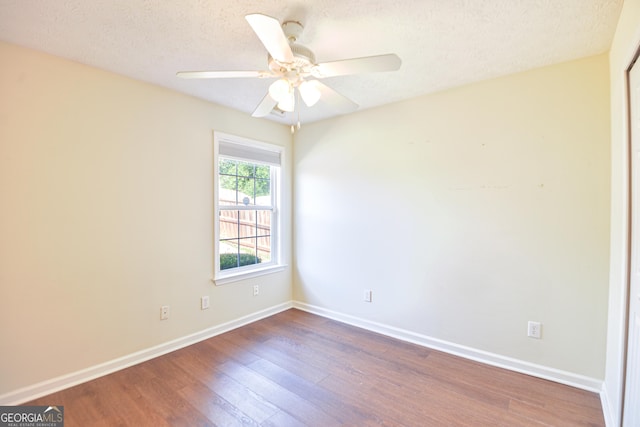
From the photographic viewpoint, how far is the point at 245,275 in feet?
10.6

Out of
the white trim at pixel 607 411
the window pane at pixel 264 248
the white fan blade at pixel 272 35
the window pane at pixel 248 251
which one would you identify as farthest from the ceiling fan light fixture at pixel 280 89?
the white trim at pixel 607 411

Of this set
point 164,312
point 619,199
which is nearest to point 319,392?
point 164,312

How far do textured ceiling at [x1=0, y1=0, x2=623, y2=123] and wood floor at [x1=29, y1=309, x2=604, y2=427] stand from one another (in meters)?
2.29

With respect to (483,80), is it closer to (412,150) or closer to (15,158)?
(412,150)

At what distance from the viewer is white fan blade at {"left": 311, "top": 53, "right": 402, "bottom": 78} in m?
1.40

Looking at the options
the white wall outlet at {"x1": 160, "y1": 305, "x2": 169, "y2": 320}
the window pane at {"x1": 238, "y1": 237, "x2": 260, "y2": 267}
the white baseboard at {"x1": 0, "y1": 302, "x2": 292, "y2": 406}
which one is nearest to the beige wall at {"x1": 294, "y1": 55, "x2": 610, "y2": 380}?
the window pane at {"x1": 238, "y1": 237, "x2": 260, "y2": 267}

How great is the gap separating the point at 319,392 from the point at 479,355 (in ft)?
4.55

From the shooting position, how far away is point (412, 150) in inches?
110

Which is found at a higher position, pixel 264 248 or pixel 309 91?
pixel 309 91

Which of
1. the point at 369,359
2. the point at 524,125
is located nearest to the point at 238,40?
the point at 524,125

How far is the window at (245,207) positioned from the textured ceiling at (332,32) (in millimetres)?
1065

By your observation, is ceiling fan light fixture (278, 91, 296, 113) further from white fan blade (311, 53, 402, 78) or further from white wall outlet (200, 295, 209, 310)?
white wall outlet (200, 295, 209, 310)

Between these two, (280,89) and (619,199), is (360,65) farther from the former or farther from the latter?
(619,199)

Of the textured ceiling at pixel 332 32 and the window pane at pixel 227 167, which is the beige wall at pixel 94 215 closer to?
the window pane at pixel 227 167
